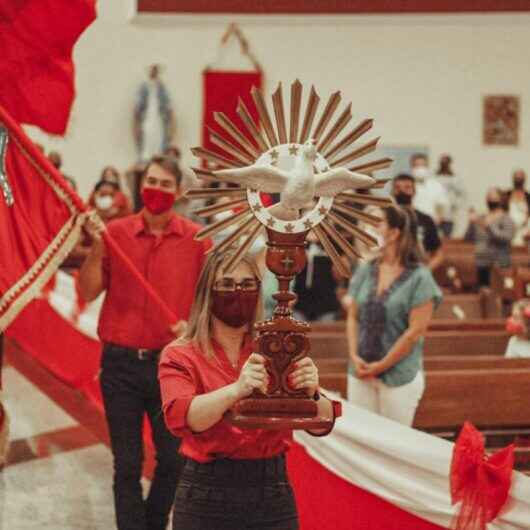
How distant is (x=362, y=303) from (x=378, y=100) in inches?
490

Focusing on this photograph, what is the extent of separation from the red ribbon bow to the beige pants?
51.8 inches

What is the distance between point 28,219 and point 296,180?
5.65 feet

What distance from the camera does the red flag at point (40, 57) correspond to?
4020 mm

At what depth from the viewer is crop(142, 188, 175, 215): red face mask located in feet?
15.6

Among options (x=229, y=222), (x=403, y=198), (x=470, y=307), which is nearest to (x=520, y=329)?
(x=403, y=198)

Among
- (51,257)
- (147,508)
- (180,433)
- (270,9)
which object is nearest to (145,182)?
(51,257)

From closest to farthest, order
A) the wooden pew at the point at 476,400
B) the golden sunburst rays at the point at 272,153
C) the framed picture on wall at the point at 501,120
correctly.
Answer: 1. the golden sunburst rays at the point at 272,153
2. the wooden pew at the point at 476,400
3. the framed picture on wall at the point at 501,120

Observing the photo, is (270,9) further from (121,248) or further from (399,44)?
(121,248)

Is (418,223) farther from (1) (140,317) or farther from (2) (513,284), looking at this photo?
(1) (140,317)

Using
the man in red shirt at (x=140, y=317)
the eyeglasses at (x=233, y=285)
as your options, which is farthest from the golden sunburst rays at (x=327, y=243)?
the man in red shirt at (x=140, y=317)

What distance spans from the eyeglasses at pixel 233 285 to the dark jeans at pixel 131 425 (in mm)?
1753

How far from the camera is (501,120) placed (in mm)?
17875

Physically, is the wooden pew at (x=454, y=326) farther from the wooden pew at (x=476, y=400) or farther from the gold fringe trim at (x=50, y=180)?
the gold fringe trim at (x=50, y=180)

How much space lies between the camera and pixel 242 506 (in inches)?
120
